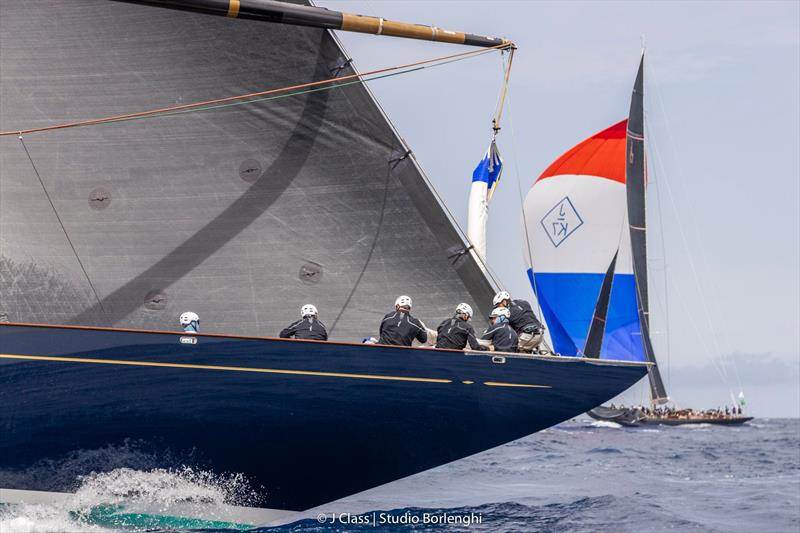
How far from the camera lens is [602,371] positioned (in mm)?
12172

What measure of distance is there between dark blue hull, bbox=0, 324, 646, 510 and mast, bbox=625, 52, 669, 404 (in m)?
33.0

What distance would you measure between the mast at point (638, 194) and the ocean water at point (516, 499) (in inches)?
736

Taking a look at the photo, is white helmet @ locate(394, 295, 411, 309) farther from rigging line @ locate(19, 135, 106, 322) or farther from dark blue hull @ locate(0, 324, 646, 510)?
rigging line @ locate(19, 135, 106, 322)

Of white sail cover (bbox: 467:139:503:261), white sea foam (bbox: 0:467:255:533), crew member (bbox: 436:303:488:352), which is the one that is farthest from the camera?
white sail cover (bbox: 467:139:503:261)

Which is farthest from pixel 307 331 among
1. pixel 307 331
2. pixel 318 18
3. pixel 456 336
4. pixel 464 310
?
pixel 318 18

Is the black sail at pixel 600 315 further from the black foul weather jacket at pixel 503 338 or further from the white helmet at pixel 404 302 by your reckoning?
the white helmet at pixel 404 302

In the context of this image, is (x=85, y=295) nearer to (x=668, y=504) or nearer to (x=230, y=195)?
(x=230, y=195)

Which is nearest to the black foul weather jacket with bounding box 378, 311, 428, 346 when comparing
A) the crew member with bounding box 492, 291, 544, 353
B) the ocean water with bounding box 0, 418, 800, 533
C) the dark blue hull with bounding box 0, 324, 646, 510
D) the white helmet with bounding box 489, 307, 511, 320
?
the dark blue hull with bounding box 0, 324, 646, 510

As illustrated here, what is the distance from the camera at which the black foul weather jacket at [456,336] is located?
1159cm

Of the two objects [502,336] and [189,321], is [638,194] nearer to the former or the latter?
[502,336]

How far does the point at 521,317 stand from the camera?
40.6 ft

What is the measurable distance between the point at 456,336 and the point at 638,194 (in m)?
34.9

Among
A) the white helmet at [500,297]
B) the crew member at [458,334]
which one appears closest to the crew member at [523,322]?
the white helmet at [500,297]

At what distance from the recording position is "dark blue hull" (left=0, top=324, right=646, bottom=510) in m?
10.3
